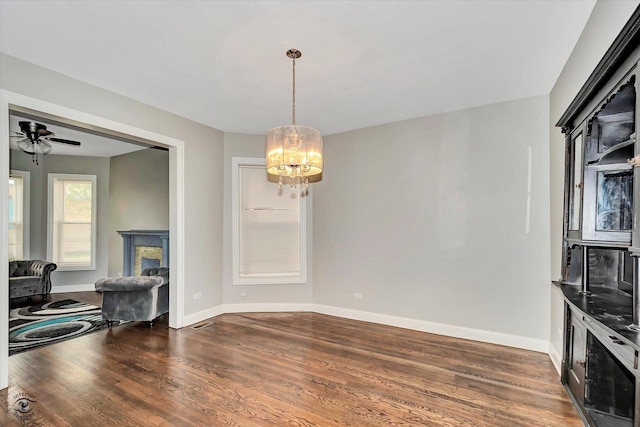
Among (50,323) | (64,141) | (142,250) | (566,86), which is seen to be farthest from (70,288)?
(566,86)

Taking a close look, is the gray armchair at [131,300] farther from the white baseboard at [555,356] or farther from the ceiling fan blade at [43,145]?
the white baseboard at [555,356]

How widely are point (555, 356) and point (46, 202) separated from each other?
8.99m

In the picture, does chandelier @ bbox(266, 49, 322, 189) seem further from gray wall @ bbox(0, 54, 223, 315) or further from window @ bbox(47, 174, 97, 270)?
window @ bbox(47, 174, 97, 270)

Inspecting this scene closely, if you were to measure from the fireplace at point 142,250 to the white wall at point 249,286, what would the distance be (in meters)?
1.62

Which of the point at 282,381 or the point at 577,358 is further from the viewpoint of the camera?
the point at 282,381

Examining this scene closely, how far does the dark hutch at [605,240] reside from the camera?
4.95ft

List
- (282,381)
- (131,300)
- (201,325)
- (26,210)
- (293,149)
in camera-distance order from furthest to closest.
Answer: (26,210) → (201,325) → (131,300) → (282,381) → (293,149)

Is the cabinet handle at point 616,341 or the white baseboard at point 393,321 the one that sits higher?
the cabinet handle at point 616,341

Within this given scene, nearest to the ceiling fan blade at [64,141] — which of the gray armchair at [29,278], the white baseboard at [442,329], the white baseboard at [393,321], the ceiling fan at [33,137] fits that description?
the ceiling fan at [33,137]

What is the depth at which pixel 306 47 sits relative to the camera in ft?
8.47

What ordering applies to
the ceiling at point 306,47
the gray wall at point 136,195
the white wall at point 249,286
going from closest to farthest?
the ceiling at point 306,47, the white wall at point 249,286, the gray wall at point 136,195

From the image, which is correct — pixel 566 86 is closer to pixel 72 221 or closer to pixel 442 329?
pixel 442 329

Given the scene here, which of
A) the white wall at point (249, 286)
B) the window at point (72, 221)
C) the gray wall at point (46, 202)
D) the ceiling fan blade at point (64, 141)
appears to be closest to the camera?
the white wall at point (249, 286)

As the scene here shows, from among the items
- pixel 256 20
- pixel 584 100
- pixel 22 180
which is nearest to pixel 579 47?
pixel 584 100
